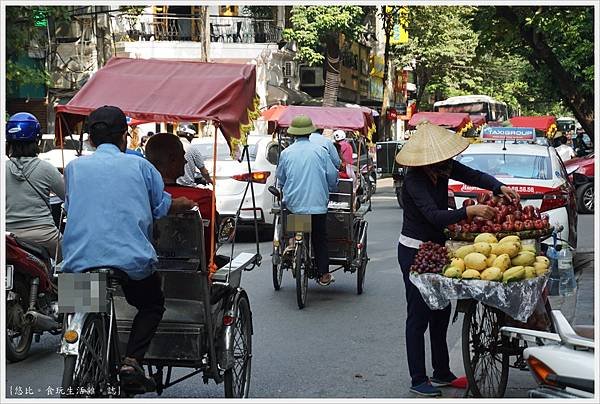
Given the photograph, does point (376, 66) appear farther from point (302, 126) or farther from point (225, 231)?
point (225, 231)

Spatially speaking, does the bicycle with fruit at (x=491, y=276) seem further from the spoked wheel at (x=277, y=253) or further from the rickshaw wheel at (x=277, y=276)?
the rickshaw wheel at (x=277, y=276)

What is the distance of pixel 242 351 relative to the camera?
623 centimetres

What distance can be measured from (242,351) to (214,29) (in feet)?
97.2

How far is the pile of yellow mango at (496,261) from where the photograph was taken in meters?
→ 5.82

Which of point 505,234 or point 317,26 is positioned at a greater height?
point 317,26

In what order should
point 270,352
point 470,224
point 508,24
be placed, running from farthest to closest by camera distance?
point 508,24
point 270,352
point 470,224

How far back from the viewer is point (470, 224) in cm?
630

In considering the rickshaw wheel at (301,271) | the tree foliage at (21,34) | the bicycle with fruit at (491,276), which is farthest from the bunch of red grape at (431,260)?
the tree foliage at (21,34)

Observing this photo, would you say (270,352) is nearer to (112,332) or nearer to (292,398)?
(292,398)

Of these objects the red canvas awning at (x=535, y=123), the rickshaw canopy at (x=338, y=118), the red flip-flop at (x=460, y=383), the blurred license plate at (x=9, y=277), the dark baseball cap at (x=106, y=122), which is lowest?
the red canvas awning at (x=535, y=123)

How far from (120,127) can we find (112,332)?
1.07 metres

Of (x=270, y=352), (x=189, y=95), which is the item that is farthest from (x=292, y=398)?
(x=189, y=95)

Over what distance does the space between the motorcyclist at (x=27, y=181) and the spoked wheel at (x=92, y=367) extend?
8.15ft

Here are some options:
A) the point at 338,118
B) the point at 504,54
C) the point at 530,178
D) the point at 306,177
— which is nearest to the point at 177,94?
the point at 306,177
